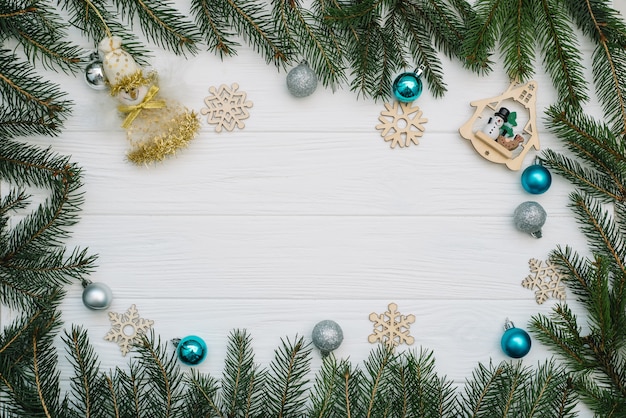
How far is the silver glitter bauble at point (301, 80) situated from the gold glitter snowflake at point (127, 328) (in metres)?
0.54

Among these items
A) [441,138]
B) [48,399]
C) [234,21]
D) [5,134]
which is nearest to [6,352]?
[48,399]

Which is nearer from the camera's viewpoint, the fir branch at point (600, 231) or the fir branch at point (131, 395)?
the fir branch at point (131, 395)

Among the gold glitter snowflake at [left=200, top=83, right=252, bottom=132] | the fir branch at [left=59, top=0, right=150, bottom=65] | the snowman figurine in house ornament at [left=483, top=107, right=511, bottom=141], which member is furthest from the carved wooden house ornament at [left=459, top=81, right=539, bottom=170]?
the fir branch at [left=59, top=0, right=150, bottom=65]

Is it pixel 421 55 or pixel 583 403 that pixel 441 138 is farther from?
pixel 583 403

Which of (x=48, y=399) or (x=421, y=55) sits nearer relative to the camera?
(x=48, y=399)

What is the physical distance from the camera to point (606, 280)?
1.10m

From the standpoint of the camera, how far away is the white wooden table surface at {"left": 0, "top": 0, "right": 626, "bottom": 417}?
118cm

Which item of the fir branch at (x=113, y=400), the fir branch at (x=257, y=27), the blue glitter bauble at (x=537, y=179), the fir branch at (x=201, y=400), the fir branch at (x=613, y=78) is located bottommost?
the fir branch at (x=113, y=400)

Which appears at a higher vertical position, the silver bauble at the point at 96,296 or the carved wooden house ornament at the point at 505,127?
the carved wooden house ornament at the point at 505,127

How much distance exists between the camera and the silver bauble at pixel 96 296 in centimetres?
114

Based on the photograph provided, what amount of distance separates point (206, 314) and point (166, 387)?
0.55 ft

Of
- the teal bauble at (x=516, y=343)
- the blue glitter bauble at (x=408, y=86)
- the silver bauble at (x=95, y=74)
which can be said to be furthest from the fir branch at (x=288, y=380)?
the silver bauble at (x=95, y=74)

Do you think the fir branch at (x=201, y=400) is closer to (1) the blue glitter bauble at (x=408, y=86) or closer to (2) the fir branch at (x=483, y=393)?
(2) the fir branch at (x=483, y=393)

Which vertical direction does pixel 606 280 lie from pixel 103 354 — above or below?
above
